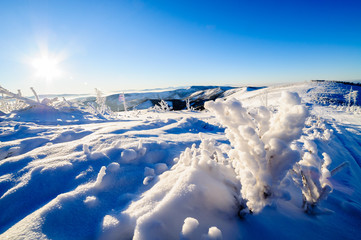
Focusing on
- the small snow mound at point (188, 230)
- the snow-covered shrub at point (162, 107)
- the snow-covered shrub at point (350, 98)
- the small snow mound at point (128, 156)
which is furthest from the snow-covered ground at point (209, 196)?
the snow-covered shrub at point (350, 98)

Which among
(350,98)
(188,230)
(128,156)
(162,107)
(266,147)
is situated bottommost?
(350,98)

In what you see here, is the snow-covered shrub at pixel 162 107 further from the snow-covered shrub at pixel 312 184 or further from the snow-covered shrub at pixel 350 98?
the snow-covered shrub at pixel 350 98

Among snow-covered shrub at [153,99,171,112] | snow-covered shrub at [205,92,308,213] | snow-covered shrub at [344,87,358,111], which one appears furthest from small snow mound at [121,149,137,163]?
snow-covered shrub at [344,87,358,111]

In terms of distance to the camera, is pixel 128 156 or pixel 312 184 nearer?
pixel 312 184

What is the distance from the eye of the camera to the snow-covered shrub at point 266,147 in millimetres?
1096

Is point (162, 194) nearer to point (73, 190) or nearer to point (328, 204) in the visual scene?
point (73, 190)

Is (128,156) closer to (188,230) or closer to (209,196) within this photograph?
(209,196)

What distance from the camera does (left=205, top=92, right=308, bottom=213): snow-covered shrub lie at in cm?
110

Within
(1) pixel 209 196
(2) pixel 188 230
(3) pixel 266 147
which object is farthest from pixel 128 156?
(3) pixel 266 147

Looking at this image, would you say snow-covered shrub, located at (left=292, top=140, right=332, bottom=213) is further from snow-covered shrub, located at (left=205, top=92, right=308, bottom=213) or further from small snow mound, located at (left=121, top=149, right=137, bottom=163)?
small snow mound, located at (left=121, top=149, right=137, bottom=163)

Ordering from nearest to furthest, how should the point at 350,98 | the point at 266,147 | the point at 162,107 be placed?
the point at 266,147
the point at 162,107
the point at 350,98

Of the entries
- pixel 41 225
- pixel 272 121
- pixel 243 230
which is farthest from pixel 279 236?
pixel 41 225

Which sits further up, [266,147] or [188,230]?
[266,147]

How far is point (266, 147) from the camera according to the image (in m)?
1.21
